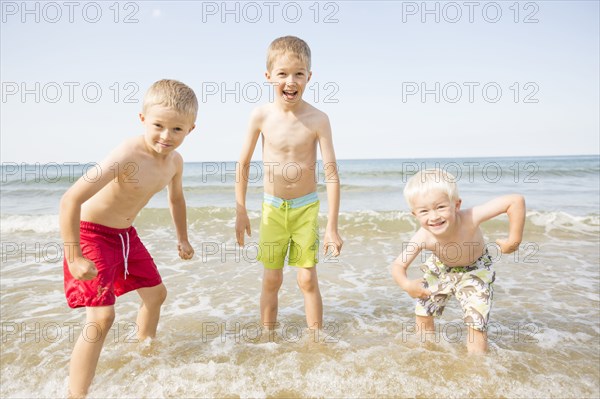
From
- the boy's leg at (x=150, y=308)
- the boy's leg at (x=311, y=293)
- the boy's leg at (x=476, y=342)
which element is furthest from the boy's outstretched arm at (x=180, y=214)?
the boy's leg at (x=476, y=342)

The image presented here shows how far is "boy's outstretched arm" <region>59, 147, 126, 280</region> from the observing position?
2297 millimetres

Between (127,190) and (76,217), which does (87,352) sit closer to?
(76,217)

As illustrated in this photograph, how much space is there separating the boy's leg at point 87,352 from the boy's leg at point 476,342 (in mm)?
2294

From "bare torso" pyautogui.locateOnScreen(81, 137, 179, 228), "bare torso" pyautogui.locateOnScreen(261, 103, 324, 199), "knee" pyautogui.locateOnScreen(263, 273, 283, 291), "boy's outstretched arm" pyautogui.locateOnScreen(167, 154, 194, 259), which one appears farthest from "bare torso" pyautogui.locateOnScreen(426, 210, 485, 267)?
"bare torso" pyautogui.locateOnScreen(81, 137, 179, 228)

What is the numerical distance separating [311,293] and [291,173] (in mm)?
922

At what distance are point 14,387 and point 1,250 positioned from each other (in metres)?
5.24

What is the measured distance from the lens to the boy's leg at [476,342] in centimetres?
302

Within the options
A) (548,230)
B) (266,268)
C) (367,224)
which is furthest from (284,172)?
(548,230)

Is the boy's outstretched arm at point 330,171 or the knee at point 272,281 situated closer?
the boy's outstretched arm at point 330,171

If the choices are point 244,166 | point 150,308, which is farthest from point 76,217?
point 244,166

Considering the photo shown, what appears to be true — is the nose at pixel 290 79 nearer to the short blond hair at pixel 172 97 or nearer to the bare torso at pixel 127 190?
the short blond hair at pixel 172 97

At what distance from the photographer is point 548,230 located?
26.6ft

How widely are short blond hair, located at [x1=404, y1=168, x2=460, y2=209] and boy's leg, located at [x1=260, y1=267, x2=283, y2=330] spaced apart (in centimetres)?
131

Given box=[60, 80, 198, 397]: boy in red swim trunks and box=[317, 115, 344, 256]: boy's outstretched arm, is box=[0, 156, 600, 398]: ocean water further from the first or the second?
box=[317, 115, 344, 256]: boy's outstretched arm
